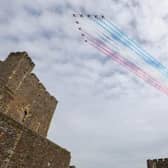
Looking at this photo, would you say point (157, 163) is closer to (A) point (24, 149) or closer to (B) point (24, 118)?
(B) point (24, 118)

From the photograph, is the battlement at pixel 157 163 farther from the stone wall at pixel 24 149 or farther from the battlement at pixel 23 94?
the stone wall at pixel 24 149

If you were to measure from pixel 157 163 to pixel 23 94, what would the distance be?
17.9 metres

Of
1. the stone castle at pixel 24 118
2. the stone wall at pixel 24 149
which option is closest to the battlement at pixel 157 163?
the stone castle at pixel 24 118

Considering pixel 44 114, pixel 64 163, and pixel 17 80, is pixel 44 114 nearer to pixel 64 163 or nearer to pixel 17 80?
pixel 17 80

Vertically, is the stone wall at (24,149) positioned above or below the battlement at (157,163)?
below

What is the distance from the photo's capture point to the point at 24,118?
2509 centimetres

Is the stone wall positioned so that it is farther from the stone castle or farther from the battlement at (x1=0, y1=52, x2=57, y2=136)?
the battlement at (x1=0, y1=52, x2=57, y2=136)

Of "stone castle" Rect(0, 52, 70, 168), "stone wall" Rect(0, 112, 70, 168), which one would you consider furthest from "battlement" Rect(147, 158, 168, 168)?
"stone wall" Rect(0, 112, 70, 168)

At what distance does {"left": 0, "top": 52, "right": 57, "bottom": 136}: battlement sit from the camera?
73.2ft

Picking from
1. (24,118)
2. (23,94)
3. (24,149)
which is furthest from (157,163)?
(24,149)

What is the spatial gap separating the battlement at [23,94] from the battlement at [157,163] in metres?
13.4

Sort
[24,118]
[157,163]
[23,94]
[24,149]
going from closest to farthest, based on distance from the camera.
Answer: [24,149] < [23,94] < [24,118] < [157,163]

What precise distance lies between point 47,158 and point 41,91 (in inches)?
563

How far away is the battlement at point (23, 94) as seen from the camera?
73.2ft
